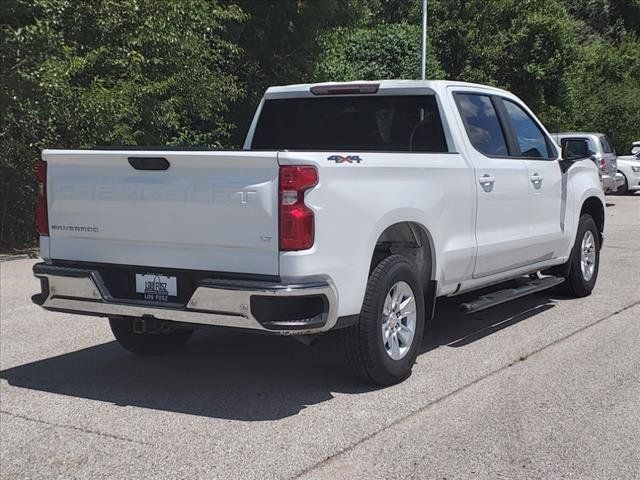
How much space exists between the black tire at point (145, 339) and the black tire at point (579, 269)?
4.12 meters

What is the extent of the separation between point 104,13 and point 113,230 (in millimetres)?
8668

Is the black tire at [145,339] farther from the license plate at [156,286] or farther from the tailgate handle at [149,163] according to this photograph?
the tailgate handle at [149,163]

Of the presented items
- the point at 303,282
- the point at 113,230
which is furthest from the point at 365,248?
the point at 113,230

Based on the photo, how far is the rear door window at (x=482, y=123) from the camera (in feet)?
21.6

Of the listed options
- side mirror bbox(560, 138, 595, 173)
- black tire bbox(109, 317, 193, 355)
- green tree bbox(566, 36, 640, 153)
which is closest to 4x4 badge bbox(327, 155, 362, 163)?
black tire bbox(109, 317, 193, 355)

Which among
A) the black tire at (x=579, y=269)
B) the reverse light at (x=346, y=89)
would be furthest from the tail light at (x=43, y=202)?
the black tire at (x=579, y=269)

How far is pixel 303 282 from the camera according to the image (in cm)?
470

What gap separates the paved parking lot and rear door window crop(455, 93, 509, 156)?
63.8 inches

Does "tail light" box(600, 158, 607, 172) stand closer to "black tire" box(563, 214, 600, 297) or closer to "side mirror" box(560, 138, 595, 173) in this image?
"black tire" box(563, 214, 600, 297)

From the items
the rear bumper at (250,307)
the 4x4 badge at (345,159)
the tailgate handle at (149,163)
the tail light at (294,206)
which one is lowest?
the rear bumper at (250,307)

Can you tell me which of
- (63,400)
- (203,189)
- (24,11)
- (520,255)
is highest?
(24,11)

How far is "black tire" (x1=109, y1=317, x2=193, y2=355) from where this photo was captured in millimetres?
6301

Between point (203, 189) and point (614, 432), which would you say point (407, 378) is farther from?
point (203, 189)

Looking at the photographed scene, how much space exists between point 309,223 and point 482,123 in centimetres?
273
